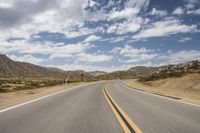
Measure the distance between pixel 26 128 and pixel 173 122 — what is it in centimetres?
433

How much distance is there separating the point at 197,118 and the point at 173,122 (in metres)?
1.23

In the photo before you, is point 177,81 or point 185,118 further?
point 177,81

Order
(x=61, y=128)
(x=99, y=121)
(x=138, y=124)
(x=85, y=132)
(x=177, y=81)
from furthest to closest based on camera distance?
(x=177, y=81) < (x=99, y=121) < (x=138, y=124) < (x=61, y=128) < (x=85, y=132)

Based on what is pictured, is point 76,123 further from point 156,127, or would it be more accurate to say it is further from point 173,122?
point 173,122

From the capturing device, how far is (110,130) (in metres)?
6.75

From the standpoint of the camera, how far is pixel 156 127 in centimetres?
711

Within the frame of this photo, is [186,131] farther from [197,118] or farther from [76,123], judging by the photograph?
[76,123]

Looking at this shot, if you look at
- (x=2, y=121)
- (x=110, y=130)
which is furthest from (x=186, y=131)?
(x=2, y=121)

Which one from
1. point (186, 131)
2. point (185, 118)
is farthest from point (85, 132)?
point (185, 118)

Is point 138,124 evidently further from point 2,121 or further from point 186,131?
point 2,121

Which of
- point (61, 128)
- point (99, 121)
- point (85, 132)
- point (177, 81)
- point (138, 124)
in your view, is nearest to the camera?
point (85, 132)

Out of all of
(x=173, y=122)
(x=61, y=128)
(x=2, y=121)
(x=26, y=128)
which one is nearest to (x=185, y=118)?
(x=173, y=122)

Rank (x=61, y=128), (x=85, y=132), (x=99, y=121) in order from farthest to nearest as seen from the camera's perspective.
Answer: (x=99, y=121) < (x=61, y=128) < (x=85, y=132)

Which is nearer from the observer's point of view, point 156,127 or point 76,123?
point 156,127
